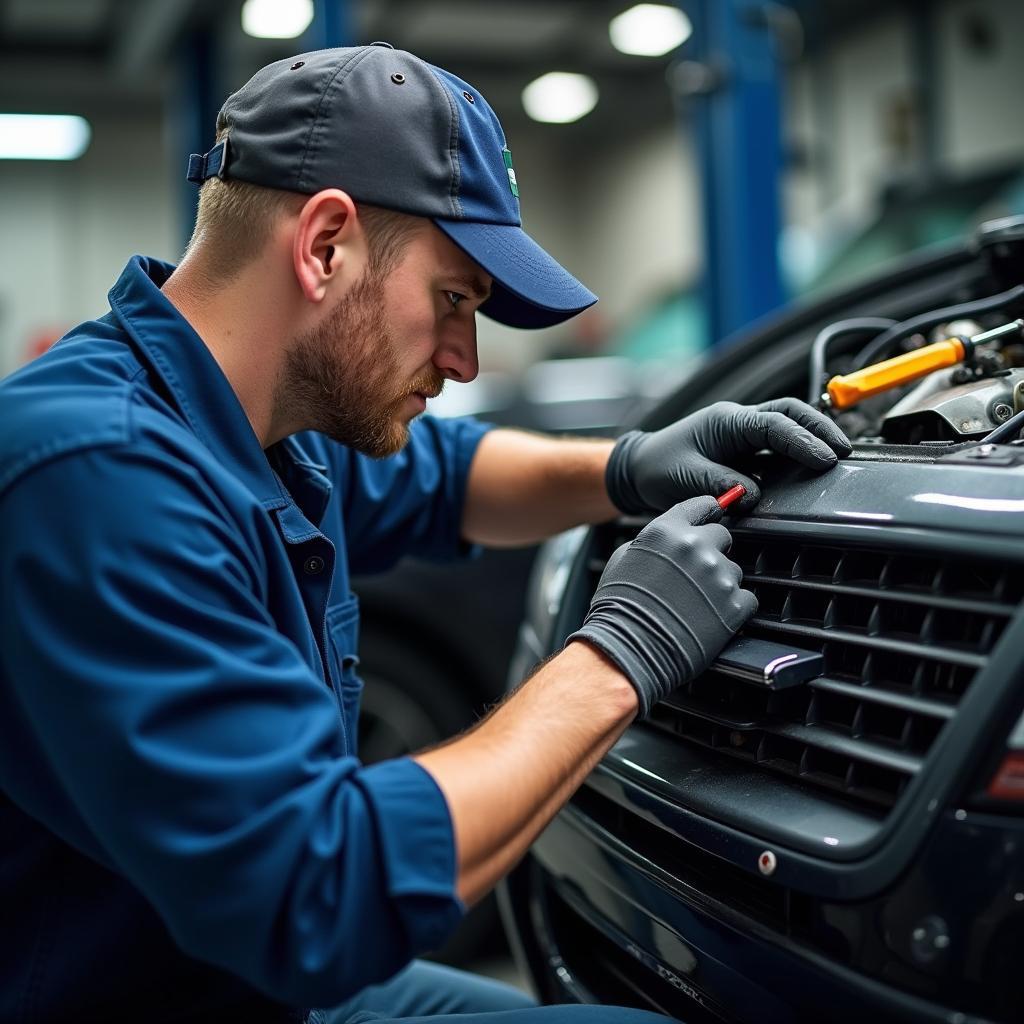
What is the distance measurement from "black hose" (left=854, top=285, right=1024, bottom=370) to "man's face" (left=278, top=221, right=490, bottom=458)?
56 cm

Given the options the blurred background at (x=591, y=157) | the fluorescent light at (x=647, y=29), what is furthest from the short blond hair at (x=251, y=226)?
the fluorescent light at (x=647, y=29)

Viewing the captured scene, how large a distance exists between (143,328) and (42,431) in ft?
0.83

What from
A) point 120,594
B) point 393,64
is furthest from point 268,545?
point 393,64

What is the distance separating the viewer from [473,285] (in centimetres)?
125

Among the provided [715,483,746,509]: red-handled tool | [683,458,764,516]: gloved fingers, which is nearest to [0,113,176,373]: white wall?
[683,458,764,516]: gloved fingers

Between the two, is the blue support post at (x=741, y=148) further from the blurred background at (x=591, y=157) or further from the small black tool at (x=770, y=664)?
the small black tool at (x=770, y=664)

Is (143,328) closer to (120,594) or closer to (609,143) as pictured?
(120,594)

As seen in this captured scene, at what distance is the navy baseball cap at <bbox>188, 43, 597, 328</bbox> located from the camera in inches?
44.8

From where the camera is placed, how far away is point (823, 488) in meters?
1.16

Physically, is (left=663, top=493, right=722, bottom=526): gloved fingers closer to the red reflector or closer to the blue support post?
the red reflector

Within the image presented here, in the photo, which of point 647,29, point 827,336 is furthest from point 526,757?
point 647,29

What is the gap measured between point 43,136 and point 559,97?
5.01 metres

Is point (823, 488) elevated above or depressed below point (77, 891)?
above

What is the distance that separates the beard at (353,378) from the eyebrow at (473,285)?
92 millimetres
